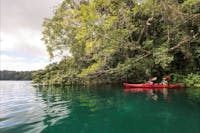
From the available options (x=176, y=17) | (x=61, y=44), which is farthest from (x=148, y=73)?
(x=61, y=44)

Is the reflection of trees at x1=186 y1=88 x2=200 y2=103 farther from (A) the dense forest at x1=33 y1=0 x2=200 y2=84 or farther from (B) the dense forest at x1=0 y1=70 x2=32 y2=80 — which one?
(B) the dense forest at x1=0 y1=70 x2=32 y2=80

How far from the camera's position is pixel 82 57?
705 inches

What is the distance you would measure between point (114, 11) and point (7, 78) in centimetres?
5481

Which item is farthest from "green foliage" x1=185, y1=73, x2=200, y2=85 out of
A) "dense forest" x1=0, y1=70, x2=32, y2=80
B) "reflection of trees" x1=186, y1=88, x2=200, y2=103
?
"dense forest" x1=0, y1=70, x2=32, y2=80

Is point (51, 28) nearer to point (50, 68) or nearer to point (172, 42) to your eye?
point (50, 68)

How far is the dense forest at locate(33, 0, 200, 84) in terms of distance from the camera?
10055 mm

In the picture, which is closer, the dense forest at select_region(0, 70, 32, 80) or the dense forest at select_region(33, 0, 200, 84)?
the dense forest at select_region(33, 0, 200, 84)

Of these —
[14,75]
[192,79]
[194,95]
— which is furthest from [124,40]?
[14,75]

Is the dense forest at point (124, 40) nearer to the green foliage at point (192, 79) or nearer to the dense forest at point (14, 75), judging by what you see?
the green foliage at point (192, 79)

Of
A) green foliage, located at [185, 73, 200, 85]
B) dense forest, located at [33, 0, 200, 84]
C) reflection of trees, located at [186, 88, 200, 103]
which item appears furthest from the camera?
green foliage, located at [185, 73, 200, 85]

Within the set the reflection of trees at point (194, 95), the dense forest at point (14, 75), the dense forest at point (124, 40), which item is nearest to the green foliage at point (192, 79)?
the dense forest at point (124, 40)

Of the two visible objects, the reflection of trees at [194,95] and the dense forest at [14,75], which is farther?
the dense forest at [14,75]

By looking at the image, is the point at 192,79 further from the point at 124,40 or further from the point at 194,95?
the point at 124,40

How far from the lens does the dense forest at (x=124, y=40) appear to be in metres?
10.1
